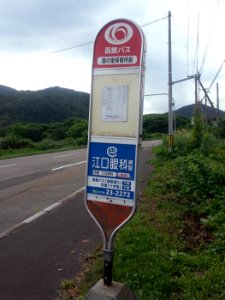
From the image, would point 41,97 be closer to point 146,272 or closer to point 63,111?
point 63,111

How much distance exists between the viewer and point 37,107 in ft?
266

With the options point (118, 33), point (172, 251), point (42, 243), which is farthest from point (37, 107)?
point (118, 33)

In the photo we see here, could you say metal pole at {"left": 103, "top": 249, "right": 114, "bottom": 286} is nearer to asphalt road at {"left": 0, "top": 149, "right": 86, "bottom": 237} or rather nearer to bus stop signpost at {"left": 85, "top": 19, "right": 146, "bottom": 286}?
bus stop signpost at {"left": 85, "top": 19, "right": 146, "bottom": 286}

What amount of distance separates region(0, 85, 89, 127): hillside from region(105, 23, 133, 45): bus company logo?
7005 centimetres

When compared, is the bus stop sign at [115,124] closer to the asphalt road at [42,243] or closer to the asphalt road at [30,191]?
the asphalt road at [42,243]

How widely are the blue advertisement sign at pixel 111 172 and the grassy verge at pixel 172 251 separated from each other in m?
1.14

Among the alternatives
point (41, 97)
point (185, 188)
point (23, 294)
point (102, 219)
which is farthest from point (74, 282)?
point (41, 97)

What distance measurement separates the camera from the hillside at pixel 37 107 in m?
76.5

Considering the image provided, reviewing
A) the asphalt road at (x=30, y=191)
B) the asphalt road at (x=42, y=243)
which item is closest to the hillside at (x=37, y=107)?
the asphalt road at (x=30, y=191)

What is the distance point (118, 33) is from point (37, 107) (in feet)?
262

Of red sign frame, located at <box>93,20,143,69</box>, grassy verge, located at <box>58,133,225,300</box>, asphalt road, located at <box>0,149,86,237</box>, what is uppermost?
red sign frame, located at <box>93,20,143,69</box>

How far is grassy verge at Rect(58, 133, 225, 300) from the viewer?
12.6ft

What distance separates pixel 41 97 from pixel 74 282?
261 ft

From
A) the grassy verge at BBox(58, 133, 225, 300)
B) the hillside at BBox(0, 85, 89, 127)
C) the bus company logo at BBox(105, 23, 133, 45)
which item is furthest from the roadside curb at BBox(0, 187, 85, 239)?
the hillside at BBox(0, 85, 89, 127)
